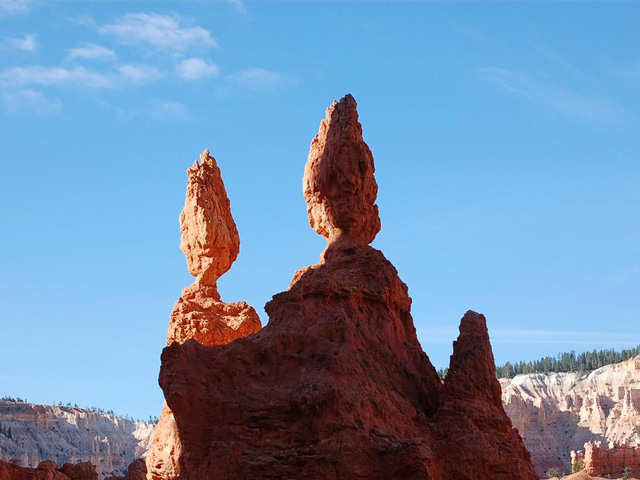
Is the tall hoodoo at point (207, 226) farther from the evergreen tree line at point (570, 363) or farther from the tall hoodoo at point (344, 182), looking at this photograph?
the evergreen tree line at point (570, 363)

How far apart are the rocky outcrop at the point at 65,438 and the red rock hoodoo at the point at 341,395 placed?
108153 mm

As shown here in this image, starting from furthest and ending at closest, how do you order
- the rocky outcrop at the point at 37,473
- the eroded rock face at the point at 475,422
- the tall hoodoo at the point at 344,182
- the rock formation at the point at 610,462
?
the rock formation at the point at 610,462
the rocky outcrop at the point at 37,473
the tall hoodoo at the point at 344,182
the eroded rock face at the point at 475,422

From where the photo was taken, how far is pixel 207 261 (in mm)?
36000

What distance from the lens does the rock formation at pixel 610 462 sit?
81.6 m

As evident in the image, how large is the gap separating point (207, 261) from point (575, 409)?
105m

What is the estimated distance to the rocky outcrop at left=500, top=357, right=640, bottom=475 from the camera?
Result: 123812 millimetres

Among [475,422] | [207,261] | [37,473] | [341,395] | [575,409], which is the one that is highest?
[575,409]

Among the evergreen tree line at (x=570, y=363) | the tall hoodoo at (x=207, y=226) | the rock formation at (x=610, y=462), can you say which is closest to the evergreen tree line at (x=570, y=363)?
the evergreen tree line at (x=570, y=363)

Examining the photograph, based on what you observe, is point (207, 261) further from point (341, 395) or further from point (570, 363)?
point (570, 363)

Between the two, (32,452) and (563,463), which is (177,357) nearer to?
→ (563,463)

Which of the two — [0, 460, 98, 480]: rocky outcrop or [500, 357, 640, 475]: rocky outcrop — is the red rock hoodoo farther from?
[500, 357, 640, 475]: rocky outcrop

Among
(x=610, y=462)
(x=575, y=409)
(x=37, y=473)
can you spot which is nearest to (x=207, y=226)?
(x=37, y=473)

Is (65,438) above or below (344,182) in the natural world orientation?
above

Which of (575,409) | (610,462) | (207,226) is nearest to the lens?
(207,226)
